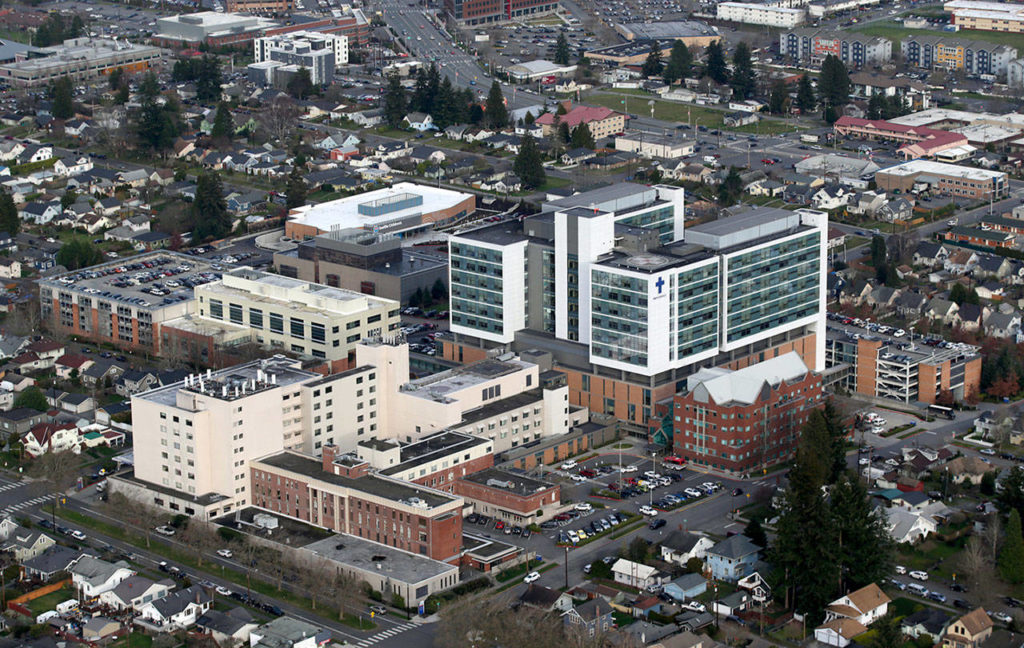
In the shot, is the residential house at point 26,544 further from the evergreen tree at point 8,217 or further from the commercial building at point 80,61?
the commercial building at point 80,61

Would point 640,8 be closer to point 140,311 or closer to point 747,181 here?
point 747,181

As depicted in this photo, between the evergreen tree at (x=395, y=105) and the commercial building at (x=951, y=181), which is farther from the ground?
the evergreen tree at (x=395, y=105)

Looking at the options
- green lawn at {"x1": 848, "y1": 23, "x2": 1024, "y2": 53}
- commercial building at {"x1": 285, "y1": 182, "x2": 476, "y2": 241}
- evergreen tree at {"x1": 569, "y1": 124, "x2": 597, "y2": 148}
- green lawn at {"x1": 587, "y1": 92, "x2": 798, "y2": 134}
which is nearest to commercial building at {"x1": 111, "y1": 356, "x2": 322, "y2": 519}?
commercial building at {"x1": 285, "y1": 182, "x2": 476, "y2": 241}

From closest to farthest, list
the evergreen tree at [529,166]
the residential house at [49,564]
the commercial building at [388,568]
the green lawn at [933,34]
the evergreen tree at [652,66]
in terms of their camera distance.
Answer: the commercial building at [388,568]
the residential house at [49,564]
the evergreen tree at [529,166]
the evergreen tree at [652,66]
the green lawn at [933,34]

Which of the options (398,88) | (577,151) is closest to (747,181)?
(577,151)

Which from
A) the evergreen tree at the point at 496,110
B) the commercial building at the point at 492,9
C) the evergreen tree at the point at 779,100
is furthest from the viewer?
the commercial building at the point at 492,9

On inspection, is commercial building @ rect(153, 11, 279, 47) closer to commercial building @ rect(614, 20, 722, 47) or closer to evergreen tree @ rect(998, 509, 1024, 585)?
commercial building @ rect(614, 20, 722, 47)

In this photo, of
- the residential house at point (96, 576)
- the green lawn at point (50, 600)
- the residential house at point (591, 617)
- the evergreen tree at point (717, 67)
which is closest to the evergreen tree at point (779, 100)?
the evergreen tree at point (717, 67)
